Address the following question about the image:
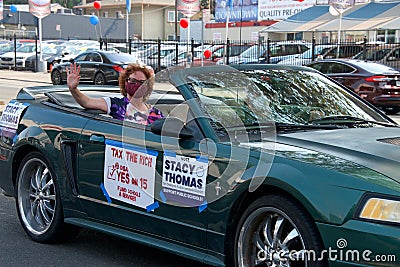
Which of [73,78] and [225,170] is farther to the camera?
[73,78]

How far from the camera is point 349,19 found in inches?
1655

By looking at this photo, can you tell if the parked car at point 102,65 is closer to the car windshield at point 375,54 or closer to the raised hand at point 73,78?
the car windshield at point 375,54

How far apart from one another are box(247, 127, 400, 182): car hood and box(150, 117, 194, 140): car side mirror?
0.45 metres

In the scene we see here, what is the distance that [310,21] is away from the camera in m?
45.1

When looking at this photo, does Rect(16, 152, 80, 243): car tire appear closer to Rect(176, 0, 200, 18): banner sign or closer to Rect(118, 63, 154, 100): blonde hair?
Rect(118, 63, 154, 100): blonde hair

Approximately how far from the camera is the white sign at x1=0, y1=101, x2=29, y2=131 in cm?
586

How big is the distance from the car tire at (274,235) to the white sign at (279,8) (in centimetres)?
5184

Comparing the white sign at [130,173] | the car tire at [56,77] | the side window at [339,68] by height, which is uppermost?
the side window at [339,68]

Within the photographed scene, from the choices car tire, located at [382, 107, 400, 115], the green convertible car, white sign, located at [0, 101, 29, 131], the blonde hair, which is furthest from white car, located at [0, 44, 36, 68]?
the blonde hair

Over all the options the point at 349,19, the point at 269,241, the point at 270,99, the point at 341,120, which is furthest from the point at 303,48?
the point at 269,241

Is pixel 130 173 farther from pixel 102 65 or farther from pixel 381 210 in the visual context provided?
pixel 102 65

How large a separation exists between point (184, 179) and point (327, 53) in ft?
81.6

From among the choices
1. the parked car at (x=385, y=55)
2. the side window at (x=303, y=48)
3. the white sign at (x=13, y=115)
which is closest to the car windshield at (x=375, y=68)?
the parked car at (x=385, y=55)

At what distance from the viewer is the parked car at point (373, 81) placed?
56.4ft
